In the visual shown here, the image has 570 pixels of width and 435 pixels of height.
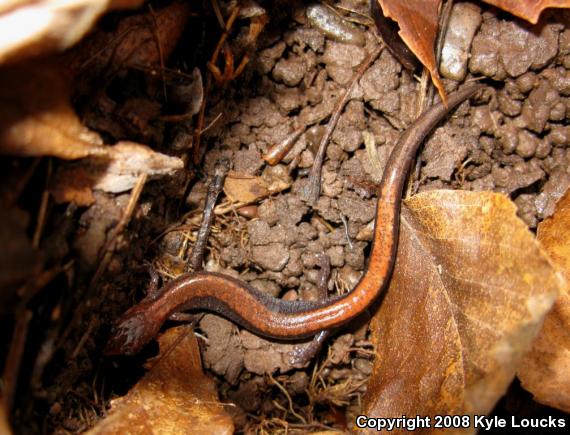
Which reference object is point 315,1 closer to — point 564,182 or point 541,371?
point 564,182

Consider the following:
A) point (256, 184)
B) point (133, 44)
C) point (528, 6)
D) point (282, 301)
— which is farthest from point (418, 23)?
point (282, 301)

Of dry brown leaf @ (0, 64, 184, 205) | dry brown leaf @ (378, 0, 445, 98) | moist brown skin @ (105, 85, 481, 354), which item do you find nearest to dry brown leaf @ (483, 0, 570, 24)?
dry brown leaf @ (378, 0, 445, 98)

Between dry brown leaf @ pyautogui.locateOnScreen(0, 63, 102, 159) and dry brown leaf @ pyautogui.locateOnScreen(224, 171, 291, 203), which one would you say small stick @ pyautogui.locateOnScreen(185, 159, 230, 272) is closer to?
dry brown leaf @ pyautogui.locateOnScreen(224, 171, 291, 203)

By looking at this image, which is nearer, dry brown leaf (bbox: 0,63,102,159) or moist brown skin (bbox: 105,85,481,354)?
dry brown leaf (bbox: 0,63,102,159)

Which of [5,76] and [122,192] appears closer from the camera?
[5,76]

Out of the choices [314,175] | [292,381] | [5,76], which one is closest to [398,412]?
[292,381]

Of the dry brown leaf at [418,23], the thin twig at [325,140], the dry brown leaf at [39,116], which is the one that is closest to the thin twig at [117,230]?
the dry brown leaf at [39,116]

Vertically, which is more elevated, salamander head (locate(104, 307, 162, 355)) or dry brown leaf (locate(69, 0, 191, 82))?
dry brown leaf (locate(69, 0, 191, 82))

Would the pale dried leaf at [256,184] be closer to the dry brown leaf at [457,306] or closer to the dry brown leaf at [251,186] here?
the dry brown leaf at [251,186]
